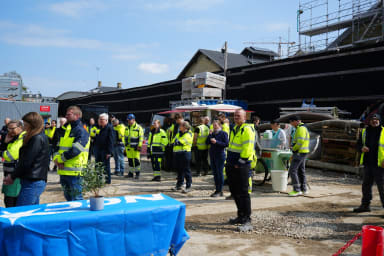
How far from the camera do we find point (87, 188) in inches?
151

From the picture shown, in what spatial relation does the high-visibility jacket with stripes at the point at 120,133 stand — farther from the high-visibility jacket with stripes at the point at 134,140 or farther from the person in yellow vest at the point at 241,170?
the person in yellow vest at the point at 241,170

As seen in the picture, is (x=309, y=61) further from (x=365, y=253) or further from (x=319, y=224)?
(x=365, y=253)

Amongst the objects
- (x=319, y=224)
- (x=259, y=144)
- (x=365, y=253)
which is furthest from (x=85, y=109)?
(x=365, y=253)

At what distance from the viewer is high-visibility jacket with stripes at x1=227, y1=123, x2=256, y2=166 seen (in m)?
5.93

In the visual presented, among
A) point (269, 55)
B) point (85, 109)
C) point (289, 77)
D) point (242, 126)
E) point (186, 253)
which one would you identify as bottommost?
point (186, 253)

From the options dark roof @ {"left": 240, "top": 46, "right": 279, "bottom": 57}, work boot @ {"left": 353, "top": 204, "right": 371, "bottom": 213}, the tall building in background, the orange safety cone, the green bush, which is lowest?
work boot @ {"left": 353, "top": 204, "right": 371, "bottom": 213}

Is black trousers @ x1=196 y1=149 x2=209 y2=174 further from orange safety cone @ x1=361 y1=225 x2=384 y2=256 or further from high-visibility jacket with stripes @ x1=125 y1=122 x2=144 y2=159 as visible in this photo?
orange safety cone @ x1=361 y1=225 x2=384 y2=256

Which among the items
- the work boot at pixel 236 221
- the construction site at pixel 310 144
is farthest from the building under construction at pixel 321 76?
the work boot at pixel 236 221

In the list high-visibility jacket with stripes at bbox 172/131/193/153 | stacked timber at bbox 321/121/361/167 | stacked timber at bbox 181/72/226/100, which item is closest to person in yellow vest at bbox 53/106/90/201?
high-visibility jacket with stripes at bbox 172/131/193/153

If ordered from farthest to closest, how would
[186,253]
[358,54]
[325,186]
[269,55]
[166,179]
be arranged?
[269,55] → [358,54] → [166,179] → [325,186] → [186,253]

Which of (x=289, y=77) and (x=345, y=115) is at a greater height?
(x=289, y=77)

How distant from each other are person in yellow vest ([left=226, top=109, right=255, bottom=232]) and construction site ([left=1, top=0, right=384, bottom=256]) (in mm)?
267

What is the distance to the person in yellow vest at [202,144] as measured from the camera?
11180 mm

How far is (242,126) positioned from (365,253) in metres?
3.07
